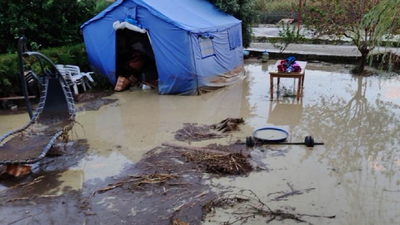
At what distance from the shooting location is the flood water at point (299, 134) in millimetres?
3752

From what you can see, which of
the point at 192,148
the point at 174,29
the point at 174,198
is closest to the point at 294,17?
the point at 174,29

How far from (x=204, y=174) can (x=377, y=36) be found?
2.54m

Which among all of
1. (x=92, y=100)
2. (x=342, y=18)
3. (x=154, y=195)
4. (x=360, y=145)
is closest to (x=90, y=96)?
(x=92, y=100)

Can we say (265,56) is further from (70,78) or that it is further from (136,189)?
(136,189)

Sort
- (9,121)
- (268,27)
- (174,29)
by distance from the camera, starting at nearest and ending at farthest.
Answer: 1. (9,121)
2. (174,29)
3. (268,27)

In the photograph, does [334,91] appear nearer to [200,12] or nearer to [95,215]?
[200,12]

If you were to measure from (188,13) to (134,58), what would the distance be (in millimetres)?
1973

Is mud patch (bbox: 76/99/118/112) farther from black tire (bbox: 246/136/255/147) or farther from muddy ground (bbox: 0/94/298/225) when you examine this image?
black tire (bbox: 246/136/255/147)

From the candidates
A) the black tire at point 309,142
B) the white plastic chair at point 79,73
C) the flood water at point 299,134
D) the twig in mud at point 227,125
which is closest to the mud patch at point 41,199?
the flood water at point 299,134

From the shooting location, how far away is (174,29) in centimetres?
779

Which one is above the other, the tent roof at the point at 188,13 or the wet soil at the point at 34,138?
the tent roof at the point at 188,13

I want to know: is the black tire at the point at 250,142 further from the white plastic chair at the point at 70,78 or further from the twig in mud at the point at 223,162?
the white plastic chair at the point at 70,78

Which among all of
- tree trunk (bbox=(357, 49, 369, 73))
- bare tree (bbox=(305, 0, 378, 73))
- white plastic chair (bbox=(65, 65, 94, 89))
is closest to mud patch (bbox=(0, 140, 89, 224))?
white plastic chair (bbox=(65, 65, 94, 89))

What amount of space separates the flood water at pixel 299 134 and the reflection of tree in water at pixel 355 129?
15 millimetres
